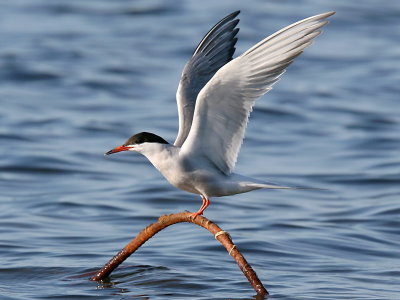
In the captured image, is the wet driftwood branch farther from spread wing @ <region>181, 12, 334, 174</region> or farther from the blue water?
the blue water

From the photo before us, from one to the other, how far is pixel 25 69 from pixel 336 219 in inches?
357

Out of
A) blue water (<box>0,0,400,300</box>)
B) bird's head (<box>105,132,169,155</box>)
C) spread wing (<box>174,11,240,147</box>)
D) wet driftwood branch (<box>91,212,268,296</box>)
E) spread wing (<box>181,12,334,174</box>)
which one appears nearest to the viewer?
spread wing (<box>181,12,334,174</box>)

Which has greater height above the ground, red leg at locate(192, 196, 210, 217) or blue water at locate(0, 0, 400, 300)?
red leg at locate(192, 196, 210, 217)

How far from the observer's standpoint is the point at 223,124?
691 cm

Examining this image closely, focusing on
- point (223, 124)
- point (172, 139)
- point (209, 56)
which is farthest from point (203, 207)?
point (172, 139)

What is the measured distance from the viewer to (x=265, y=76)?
6672 mm

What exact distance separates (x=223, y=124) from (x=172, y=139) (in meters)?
7.53

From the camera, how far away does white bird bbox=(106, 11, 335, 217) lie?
649 cm

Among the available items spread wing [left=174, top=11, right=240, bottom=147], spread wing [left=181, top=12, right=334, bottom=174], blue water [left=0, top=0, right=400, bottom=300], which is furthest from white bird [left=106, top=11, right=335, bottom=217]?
blue water [left=0, top=0, right=400, bottom=300]

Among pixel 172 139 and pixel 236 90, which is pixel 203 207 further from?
pixel 172 139

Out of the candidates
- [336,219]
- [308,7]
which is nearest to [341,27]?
[308,7]

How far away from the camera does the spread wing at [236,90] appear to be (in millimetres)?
6438

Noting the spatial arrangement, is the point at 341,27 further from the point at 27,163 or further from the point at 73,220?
the point at 73,220

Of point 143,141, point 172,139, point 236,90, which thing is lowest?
point 172,139
